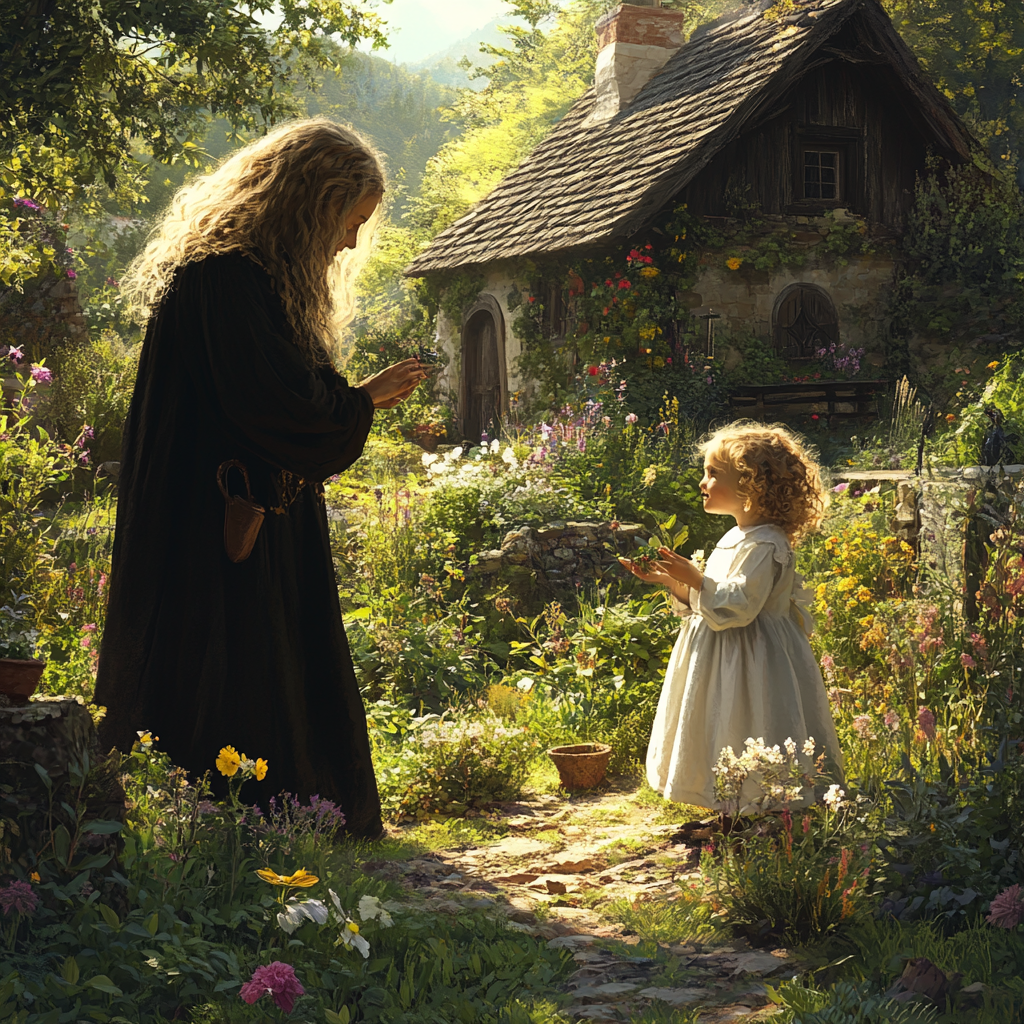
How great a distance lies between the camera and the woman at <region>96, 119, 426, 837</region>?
128 inches

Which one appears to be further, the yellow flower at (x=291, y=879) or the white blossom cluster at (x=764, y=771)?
the white blossom cluster at (x=764, y=771)

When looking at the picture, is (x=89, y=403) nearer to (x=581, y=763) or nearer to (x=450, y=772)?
(x=450, y=772)

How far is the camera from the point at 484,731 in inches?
195

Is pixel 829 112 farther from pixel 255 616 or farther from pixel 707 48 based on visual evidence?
pixel 255 616

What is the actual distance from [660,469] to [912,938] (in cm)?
637

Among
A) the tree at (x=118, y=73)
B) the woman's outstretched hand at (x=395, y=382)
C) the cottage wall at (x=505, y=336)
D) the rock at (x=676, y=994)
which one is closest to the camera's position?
the rock at (x=676, y=994)

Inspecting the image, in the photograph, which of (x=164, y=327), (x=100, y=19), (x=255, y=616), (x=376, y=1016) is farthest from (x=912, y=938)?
(x=100, y=19)

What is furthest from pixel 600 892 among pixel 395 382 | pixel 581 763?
pixel 395 382

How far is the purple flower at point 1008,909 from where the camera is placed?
263 centimetres

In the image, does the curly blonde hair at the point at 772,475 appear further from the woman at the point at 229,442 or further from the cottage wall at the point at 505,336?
the cottage wall at the point at 505,336

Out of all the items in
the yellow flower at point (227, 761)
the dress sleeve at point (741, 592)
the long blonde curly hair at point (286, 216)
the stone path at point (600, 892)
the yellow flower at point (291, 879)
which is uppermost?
the long blonde curly hair at point (286, 216)

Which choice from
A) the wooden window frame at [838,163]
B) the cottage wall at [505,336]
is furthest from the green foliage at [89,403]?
the wooden window frame at [838,163]

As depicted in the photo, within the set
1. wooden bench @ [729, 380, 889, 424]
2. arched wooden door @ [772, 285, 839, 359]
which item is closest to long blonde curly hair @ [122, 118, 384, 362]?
wooden bench @ [729, 380, 889, 424]

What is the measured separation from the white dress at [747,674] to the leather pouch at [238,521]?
1.65 metres
